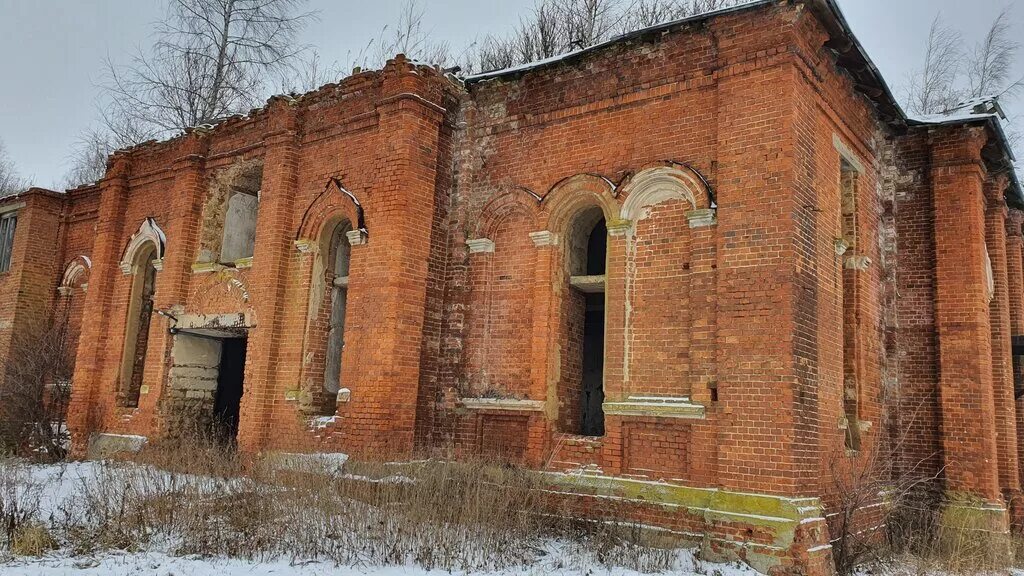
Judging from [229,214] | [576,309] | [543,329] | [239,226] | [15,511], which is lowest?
[15,511]

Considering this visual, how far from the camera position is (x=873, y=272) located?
36.6 ft

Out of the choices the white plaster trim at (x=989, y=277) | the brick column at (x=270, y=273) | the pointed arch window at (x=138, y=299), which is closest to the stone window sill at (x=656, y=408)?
the brick column at (x=270, y=273)

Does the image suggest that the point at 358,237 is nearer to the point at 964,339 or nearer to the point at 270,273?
the point at 270,273

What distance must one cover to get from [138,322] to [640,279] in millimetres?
10455

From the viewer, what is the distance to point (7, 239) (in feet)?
61.8

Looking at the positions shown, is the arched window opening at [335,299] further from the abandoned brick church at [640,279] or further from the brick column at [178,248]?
→ the brick column at [178,248]

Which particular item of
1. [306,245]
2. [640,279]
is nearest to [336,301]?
[306,245]

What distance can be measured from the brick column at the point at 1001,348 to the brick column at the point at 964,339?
56cm

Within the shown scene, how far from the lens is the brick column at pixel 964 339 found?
412 inches

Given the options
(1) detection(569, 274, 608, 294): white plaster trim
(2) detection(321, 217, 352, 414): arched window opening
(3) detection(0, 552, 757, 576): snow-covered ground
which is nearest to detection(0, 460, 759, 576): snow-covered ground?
(3) detection(0, 552, 757, 576): snow-covered ground

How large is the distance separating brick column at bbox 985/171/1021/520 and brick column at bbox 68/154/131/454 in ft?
49.3

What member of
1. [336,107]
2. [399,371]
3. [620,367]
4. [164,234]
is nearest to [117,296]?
[164,234]

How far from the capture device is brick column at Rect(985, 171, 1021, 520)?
11484 mm

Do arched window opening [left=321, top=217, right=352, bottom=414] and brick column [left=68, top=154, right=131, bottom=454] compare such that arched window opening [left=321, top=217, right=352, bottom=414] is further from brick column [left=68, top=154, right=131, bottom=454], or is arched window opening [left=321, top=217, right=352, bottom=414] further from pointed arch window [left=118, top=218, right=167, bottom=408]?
brick column [left=68, top=154, right=131, bottom=454]
